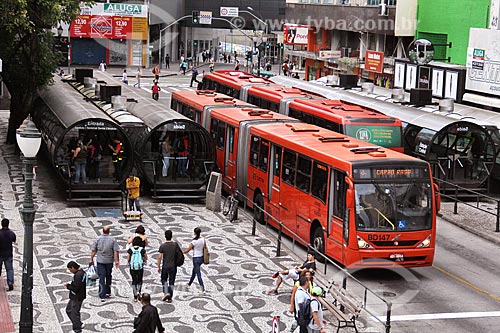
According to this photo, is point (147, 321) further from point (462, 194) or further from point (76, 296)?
point (462, 194)

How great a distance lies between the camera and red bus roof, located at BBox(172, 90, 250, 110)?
3512 cm

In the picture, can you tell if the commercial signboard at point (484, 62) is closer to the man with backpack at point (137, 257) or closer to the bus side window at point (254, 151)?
the bus side window at point (254, 151)

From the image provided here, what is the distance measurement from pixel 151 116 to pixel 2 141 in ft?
43.0

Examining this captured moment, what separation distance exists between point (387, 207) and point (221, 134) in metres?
11.4

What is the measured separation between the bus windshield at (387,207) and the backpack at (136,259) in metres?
5.16

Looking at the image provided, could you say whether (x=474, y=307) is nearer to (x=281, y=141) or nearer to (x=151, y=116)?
(x=281, y=141)

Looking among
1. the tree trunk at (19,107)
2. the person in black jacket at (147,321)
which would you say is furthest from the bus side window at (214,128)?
the person in black jacket at (147,321)

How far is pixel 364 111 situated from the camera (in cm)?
3256

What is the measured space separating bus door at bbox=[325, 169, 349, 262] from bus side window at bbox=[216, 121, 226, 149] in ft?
31.5

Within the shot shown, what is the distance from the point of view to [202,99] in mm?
36281

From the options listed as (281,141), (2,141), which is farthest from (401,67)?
(281,141)

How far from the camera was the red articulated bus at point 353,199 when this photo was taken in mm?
21766

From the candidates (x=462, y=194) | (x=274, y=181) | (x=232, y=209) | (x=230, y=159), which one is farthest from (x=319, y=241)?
(x=462, y=194)

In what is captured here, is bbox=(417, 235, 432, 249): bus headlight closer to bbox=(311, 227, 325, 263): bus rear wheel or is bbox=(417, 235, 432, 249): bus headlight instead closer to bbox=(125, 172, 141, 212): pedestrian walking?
bbox=(311, 227, 325, 263): bus rear wheel
